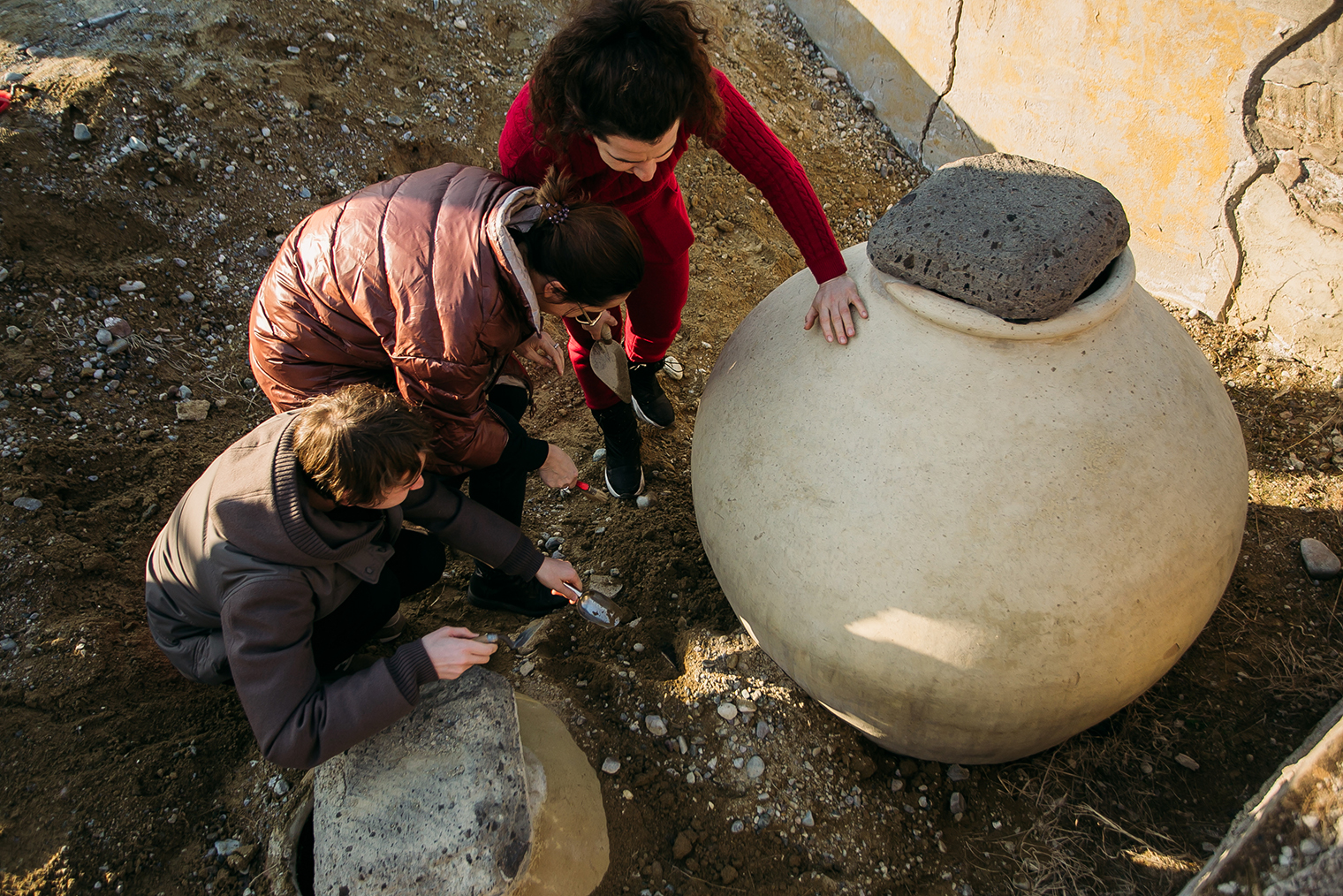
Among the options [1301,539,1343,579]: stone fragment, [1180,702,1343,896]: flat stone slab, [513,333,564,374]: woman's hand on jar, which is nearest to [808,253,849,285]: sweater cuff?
[513,333,564,374]: woman's hand on jar

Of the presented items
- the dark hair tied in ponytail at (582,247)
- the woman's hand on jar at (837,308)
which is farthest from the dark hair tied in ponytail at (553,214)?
the woman's hand on jar at (837,308)

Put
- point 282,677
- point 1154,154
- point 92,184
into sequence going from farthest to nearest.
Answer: point 1154,154 → point 92,184 → point 282,677

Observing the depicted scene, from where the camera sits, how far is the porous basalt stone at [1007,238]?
1.52m

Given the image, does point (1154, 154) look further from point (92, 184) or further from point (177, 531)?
point (92, 184)

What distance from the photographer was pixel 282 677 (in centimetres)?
144

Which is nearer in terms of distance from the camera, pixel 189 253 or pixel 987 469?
pixel 987 469

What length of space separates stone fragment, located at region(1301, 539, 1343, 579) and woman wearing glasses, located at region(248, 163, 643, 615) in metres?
2.25

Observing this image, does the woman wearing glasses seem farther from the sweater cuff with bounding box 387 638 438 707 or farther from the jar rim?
the jar rim

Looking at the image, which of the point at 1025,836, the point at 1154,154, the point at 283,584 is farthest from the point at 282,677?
the point at 1154,154

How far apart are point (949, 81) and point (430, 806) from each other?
378 centimetres

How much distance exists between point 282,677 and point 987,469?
1390mm

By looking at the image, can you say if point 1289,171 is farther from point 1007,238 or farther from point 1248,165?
point 1007,238

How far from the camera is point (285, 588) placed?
1.46 m

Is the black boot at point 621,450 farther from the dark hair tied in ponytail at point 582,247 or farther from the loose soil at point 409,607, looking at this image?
the dark hair tied in ponytail at point 582,247
